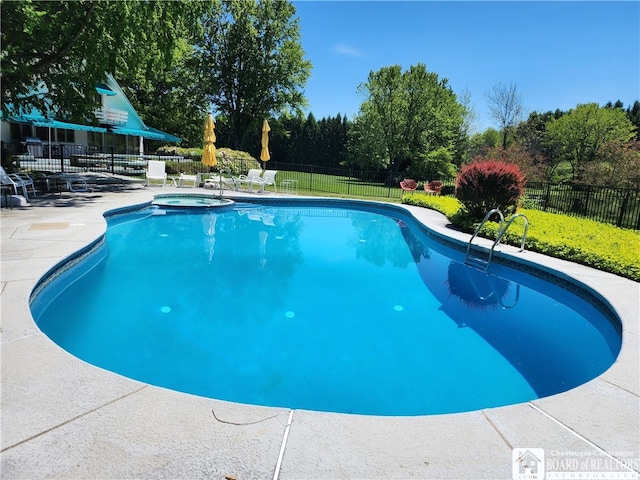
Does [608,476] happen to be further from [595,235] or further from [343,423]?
[595,235]

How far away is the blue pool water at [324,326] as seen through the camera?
3637 millimetres

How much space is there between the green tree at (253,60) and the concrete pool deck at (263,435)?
110ft

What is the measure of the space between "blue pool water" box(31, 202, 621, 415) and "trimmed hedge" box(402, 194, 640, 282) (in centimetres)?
96

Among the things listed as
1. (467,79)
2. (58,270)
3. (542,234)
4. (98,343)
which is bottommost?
(98,343)

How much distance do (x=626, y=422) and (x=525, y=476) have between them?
42.5 inches

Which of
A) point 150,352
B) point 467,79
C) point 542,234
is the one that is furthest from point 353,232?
point 467,79

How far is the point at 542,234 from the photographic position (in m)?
8.33

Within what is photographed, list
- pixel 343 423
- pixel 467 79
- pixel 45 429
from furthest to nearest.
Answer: pixel 467 79
pixel 343 423
pixel 45 429

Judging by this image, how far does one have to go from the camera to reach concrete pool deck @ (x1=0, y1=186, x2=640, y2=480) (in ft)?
6.29

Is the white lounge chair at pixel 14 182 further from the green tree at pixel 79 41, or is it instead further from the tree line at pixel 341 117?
the tree line at pixel 341 117

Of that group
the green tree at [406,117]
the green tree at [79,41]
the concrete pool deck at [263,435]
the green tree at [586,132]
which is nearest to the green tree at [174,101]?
the green tree at [406,117]

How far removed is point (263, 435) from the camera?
2152 mm

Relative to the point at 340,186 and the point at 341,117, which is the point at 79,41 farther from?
the point at 341,117

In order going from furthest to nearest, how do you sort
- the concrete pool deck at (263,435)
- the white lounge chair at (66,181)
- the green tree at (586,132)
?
1. the green tree at (586,132)
2. the white lounge chair at (66,181)
3. the concrete pool deck at (263,435)
